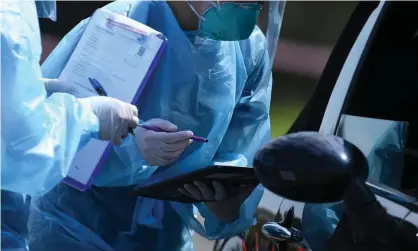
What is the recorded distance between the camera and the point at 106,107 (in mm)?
2082

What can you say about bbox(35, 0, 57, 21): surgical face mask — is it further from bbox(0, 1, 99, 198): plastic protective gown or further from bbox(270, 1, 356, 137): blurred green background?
bbox(270, 1, 356, 137): blurred green background

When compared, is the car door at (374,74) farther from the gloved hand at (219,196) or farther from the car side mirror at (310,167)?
the car side mirror at (310,167)

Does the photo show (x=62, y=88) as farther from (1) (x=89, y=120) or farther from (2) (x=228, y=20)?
(2) (x=228, y=20)

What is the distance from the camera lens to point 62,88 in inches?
93.0

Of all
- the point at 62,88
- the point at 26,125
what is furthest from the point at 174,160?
the point at 26,125

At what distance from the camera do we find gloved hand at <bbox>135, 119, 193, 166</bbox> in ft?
7.55

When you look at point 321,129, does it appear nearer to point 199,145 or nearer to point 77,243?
point 199,145

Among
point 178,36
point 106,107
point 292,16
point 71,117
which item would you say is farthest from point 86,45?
point 292,16

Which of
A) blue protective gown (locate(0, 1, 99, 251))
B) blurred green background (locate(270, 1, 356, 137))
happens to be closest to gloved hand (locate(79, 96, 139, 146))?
blue protective gown (locate(0, 1, 99, 251))

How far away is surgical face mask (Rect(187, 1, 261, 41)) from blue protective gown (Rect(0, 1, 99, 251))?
2.37ft

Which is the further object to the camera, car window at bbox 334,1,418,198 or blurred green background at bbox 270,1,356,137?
blurred green background at bbox 270,1,356,137

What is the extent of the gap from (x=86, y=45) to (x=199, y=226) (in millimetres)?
670

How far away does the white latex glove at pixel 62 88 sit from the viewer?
234cm

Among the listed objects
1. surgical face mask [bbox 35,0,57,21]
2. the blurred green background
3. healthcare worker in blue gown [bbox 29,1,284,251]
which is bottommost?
the blurred green background
